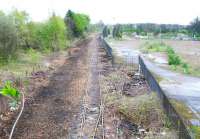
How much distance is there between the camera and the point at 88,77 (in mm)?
27828

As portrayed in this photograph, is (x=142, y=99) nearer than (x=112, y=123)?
No

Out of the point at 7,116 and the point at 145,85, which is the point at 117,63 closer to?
the point at 145,85

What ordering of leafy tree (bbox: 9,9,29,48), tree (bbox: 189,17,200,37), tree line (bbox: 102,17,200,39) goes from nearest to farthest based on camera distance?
1. leafy tree (bbox: 9,9,29,48)
2. tree line (bbox: 102,17,200,39)
3. tree (bbox: 189,17,200,37)

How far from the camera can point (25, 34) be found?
3909cm

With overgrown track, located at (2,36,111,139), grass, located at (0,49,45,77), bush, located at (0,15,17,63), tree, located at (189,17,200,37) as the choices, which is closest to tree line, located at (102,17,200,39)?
tree, located at (189,17,200,37)

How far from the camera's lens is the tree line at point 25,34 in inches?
1110

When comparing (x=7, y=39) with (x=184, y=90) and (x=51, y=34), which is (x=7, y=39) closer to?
(x=184, y=90)

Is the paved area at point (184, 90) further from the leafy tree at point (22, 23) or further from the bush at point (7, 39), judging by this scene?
the leafy tree at point (22, 23)

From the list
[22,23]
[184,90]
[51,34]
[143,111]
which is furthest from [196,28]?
[143,111]

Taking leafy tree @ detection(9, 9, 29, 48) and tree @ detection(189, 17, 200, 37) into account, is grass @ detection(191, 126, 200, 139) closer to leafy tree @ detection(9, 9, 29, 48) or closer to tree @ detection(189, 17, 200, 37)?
leafy tree @ detection(9, 9, 29, 48)

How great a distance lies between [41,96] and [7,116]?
14.3 ft

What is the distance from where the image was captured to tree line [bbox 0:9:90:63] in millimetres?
28188

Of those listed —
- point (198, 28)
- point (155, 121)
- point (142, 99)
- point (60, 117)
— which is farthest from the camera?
point (198, 28)

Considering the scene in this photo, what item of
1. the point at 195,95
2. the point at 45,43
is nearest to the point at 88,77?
the point at 195,95
